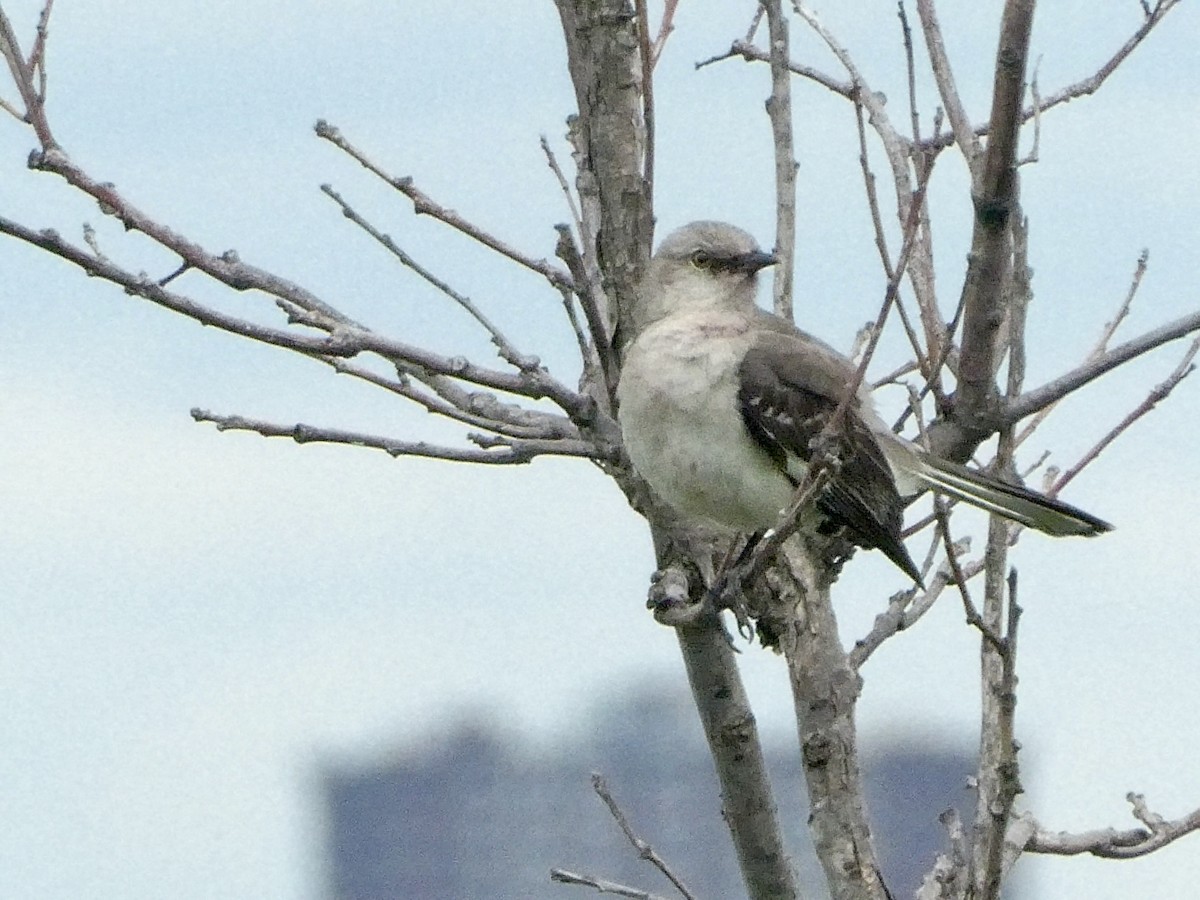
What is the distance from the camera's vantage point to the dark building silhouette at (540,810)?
46500mm

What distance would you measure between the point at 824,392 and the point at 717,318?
430mm

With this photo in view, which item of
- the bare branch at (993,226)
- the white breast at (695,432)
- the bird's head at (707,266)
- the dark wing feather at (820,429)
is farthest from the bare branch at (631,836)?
the bird's head at (707,266)

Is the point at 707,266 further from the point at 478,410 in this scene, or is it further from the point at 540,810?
the point at 540,810

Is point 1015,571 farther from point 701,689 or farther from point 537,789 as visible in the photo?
point 537,789

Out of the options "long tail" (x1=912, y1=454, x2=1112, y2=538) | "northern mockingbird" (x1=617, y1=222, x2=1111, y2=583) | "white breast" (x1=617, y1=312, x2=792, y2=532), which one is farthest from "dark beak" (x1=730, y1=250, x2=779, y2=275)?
"long tail" (x1=912, y1=454, x2=1112, y2=538)

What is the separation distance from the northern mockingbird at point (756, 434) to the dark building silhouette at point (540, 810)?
19416mm

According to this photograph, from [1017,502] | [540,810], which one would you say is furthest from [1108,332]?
[540,810]

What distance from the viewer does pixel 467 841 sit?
7200cm

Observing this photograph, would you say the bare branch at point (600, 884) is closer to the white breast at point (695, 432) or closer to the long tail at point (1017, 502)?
the white breast at point (695, 432)

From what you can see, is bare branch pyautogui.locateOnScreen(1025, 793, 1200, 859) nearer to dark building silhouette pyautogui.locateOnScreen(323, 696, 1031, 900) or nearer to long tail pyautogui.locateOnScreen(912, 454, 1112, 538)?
long tail pyautogui.locateOnScreen(912, 454, 1112, 538)

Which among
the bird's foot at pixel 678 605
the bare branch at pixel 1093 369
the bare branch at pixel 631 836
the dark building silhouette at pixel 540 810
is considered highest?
the dark building silhouette at pixel 540 810

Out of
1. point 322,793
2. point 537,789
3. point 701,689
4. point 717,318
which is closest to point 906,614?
point 701,689

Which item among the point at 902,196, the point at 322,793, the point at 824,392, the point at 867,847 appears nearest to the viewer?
the point at 867,847

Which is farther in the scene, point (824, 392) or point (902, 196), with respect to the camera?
point (824, 392)
